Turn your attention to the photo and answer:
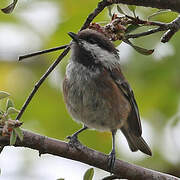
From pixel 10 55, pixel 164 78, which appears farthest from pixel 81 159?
pixel 10 55

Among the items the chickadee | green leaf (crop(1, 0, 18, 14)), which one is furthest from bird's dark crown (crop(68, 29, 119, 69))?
green leaf (crop(1, 0, 18, 14))

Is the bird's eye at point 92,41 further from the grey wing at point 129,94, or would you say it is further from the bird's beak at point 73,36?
the grey wing at point 129,94

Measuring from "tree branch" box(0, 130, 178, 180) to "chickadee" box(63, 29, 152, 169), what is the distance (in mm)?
901

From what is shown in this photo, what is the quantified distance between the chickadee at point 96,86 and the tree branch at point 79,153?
90 centimetres

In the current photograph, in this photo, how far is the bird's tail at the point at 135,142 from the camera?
418 cm

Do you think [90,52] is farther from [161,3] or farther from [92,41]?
[161,3]

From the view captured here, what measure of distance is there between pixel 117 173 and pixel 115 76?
4.31 ft

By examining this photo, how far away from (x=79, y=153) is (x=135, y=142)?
1969mm

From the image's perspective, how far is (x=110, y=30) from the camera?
2.38 meters

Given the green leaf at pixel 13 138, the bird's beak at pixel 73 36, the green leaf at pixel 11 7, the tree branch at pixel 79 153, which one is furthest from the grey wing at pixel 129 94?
the green leaf at pixel 13 138

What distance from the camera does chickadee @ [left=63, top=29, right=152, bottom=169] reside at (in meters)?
3.58

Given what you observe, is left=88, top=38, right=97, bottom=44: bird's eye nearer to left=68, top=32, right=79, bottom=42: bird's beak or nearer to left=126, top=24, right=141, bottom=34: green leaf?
left=68, top=32, right=79, bottom=42: bird's beak

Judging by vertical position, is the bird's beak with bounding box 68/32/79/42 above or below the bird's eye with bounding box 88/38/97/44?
above

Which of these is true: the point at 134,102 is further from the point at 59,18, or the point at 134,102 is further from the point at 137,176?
the point at 137,176
